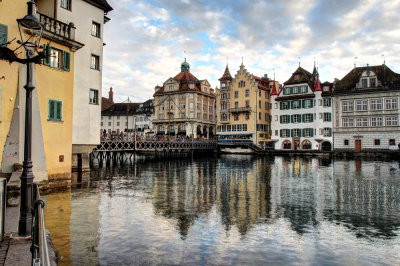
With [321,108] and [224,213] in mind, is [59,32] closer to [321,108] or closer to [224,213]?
[224,213]

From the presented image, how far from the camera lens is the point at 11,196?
12.5 metres

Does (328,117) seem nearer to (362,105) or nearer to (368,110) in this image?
(362,105)

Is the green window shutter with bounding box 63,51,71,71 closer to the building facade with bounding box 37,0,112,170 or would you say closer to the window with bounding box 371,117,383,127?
the building facade with bounding box 37,0,112,170

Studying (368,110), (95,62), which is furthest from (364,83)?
A: (95,62)

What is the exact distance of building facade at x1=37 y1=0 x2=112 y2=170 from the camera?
26.7 metres

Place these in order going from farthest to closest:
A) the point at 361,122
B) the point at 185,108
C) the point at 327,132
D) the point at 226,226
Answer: the point at 185,108
the point at 327,132
the point at 361,122
the point at 226,226

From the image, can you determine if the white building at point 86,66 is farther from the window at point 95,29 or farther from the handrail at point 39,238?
the handrail at point 39,238

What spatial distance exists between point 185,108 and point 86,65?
57.2 meters

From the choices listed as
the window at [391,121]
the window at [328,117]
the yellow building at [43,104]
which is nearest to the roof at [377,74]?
the window at [328,117]

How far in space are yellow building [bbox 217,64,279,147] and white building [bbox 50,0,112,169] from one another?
5063cm

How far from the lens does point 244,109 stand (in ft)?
252

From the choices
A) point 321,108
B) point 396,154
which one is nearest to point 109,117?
point 321,108

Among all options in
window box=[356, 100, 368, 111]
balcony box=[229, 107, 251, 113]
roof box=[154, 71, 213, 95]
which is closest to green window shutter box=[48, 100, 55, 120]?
window box=[356, 100, 368, 111]

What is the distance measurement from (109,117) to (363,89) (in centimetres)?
7983
